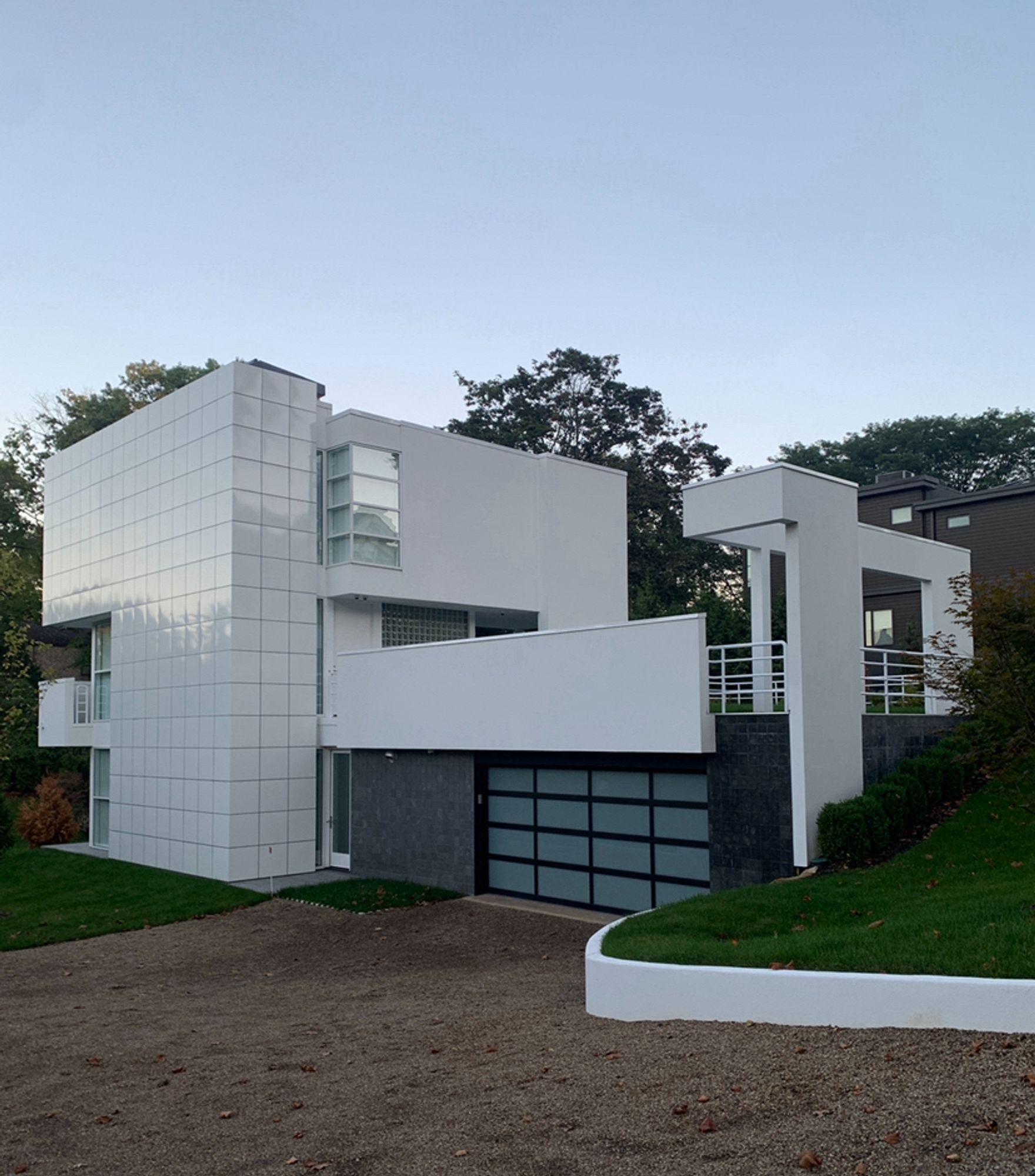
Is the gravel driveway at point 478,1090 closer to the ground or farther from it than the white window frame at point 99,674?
closer to the ground

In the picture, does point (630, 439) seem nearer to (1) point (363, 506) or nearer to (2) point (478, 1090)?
(1) point (363, 506)

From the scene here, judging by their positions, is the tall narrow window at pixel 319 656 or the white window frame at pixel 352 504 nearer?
the white window frame at pixel 352 504

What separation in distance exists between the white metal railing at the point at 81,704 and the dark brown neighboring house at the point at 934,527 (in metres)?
20.6

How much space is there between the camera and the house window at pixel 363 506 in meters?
20.2

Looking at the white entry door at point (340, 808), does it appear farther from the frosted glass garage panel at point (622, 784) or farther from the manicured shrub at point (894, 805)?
the manicured shrub at point (894, 805)

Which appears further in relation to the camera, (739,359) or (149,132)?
(739,359)

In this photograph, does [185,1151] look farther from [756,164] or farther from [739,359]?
[739,359]

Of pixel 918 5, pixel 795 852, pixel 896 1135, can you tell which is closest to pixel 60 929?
pixel 795 852

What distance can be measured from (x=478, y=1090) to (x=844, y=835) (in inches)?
295

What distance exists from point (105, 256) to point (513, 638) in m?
11.1

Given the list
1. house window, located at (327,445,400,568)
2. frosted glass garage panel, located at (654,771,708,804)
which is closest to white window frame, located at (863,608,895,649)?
house window, located at (327,445,400,568)

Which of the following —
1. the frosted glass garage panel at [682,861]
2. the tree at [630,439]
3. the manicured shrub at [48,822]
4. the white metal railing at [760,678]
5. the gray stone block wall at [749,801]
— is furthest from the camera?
the tree at [630,439]

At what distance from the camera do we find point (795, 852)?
1300 cm

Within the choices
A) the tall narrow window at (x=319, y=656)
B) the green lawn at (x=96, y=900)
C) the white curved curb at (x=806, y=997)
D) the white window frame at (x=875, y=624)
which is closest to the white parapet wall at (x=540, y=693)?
the tall narrow window at (x=319, y=656)
